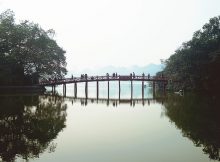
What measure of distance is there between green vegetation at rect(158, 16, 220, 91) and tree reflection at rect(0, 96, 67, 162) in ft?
80.9

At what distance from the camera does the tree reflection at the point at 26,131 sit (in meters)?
15.2

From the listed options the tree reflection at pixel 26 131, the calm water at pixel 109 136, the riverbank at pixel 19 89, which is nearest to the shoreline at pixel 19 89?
the riverbank at pixel 19 89

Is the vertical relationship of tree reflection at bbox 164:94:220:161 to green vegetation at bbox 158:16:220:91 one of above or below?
below

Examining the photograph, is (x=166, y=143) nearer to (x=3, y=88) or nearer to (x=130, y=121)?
(x=130, y=121)

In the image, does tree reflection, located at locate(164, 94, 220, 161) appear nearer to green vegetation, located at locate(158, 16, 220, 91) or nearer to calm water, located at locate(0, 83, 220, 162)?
calm water, located at locate(0, 83, 220, 162)

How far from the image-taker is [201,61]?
47.4m

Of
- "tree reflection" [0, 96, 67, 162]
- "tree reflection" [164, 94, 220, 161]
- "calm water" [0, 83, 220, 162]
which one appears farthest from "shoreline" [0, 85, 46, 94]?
"tree reflection" [164, 94, 220, 161]

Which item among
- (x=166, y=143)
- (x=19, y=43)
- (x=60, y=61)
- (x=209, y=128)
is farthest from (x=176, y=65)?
(x=166, y=143)

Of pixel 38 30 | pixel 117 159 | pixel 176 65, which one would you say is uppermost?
pixel 38 30

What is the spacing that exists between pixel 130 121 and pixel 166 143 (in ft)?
25.3

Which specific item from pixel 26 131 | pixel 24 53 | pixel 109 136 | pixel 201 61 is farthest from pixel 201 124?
pixel 24 53

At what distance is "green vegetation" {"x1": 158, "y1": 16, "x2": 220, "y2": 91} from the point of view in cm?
4556

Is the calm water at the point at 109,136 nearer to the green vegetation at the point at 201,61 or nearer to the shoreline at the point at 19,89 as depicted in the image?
the shoreline at the point at 19,89

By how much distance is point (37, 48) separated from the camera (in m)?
51.2
